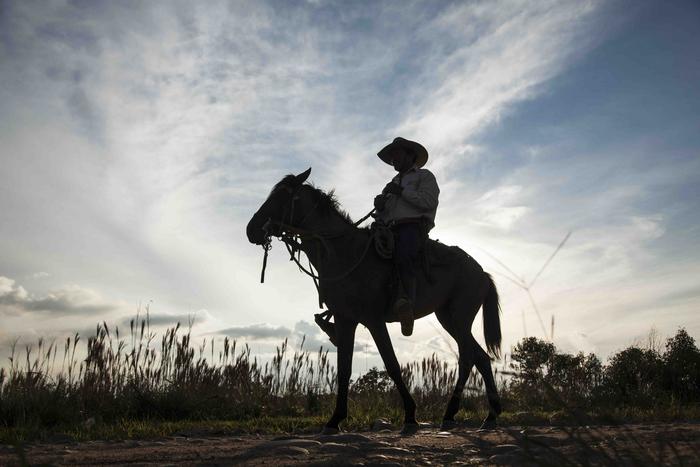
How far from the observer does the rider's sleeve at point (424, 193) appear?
7.67 metres

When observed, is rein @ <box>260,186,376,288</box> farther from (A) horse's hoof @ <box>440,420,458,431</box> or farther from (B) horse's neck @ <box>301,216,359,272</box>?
(A) horse's hoof @ <box>440,420,458,431</box>

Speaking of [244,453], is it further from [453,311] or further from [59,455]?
[453,311]

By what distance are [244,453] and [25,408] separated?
4539 millimetres

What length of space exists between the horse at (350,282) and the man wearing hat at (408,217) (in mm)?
195

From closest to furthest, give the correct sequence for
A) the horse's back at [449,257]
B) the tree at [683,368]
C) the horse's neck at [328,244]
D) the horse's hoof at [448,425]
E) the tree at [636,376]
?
1. the horse's hoof at [448,425]
2. the horse's neck at [328,244]
3. the horse's back at [449,257]
4. the tree at [636,376]
5. the tree at [683,368]

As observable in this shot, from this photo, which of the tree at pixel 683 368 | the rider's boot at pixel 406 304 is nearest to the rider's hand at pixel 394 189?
the rider's boot at pixel 406 304

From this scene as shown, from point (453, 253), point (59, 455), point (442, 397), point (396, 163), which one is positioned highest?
point (396, 163)

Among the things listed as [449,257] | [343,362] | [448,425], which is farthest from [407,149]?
[448,425]

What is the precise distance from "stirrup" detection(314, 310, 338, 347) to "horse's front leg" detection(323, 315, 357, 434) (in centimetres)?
25

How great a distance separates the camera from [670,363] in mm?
12750

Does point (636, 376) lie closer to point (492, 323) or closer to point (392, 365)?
point (492, 323)

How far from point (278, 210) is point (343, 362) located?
6.63ft

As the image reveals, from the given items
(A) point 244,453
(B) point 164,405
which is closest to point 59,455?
(A) point 244,453

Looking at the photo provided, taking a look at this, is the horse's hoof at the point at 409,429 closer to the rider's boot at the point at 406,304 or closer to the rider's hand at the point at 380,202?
the rider's boot at the point at 406,304
